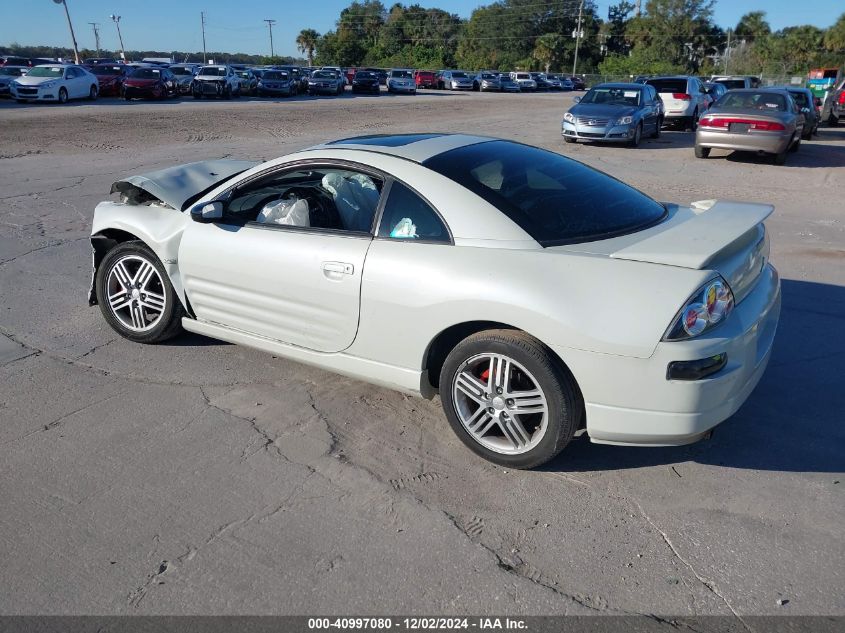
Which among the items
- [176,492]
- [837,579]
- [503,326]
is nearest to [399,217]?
[503,326]

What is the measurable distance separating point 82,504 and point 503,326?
7.04 feet

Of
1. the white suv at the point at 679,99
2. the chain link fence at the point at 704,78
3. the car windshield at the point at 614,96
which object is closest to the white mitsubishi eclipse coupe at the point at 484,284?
the car windshield at the point at 614,96

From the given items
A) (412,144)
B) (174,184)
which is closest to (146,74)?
(174,184)

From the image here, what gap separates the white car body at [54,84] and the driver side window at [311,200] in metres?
27.8

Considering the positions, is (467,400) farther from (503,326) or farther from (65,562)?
(65,562)

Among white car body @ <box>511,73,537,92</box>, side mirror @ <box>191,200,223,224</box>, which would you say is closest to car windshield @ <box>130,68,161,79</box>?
side mirror @ <box>191,200,223,224</box>

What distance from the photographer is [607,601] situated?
2.68 meters

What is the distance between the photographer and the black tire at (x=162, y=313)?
190 inches

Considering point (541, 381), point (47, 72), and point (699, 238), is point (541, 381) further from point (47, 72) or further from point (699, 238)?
Answer: point (47, 72)

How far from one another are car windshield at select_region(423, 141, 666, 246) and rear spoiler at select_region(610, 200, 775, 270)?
227 mm

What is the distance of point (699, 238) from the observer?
3.55m

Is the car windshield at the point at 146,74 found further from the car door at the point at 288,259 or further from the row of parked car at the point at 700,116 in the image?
the car door at the point at 288,259

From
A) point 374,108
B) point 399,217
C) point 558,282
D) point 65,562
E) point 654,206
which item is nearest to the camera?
point 65,562

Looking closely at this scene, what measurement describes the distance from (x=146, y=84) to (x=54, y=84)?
433 centimetres
